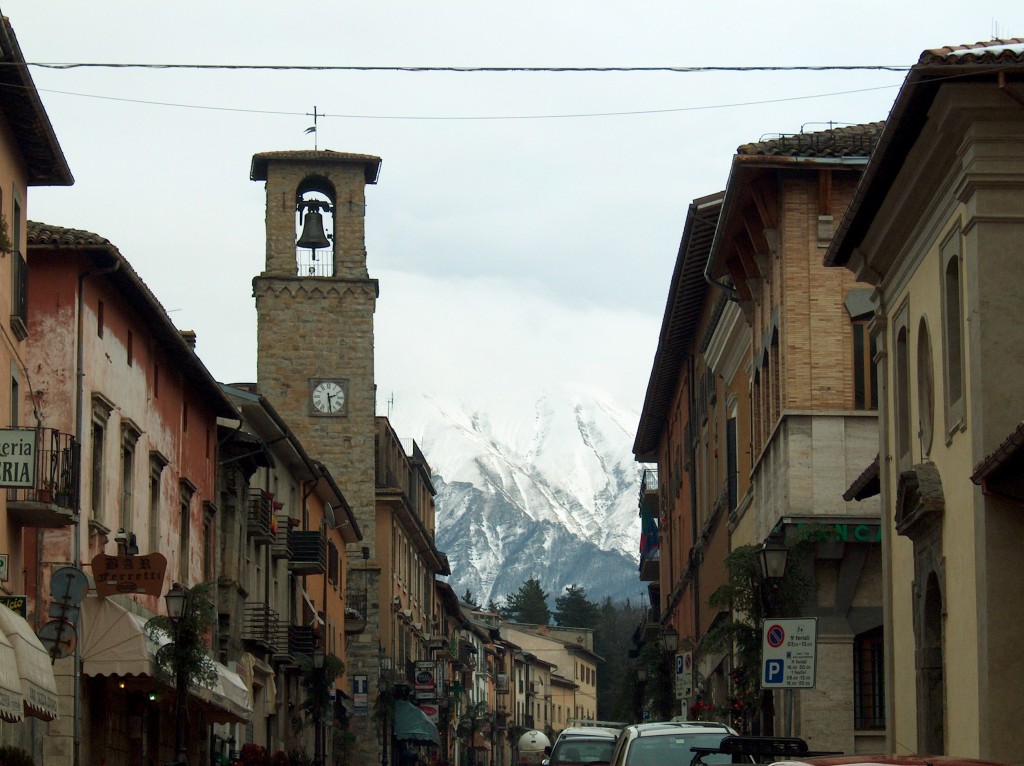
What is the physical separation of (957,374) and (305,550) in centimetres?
3251

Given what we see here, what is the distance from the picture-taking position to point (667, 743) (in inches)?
719

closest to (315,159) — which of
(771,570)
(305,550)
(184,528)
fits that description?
(305,550)

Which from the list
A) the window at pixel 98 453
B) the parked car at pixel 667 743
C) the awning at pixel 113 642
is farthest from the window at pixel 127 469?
the parked car at pixel 667 743

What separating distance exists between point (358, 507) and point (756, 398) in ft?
111

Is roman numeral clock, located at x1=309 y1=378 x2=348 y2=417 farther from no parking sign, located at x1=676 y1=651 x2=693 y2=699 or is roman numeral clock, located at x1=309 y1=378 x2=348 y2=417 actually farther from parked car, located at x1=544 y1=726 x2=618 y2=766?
parked car, located at x1=544 y1=726 x2=618 y2=766

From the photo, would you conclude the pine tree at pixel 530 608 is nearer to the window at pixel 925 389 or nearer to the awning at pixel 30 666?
the awning at pixel 30 666

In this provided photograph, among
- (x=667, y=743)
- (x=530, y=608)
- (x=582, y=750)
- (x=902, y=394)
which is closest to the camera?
(x=667, y=743)

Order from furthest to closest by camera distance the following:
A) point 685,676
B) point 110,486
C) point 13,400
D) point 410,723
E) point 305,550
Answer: point 410,723
point 305,550
point 685,676
point 110,486
point 13,400

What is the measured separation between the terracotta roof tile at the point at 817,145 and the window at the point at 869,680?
680cm

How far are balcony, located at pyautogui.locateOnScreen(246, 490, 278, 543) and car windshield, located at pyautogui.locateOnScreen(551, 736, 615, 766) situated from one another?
1437 cm

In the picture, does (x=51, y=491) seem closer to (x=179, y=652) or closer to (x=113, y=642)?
(x=179, y=652)

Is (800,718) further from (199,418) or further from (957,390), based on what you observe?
(199,418)

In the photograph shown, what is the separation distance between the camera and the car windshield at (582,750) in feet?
95.0

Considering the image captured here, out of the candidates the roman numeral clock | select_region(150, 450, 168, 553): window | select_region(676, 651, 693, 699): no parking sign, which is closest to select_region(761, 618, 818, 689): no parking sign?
select_region(150, 450, 168, 553): window
